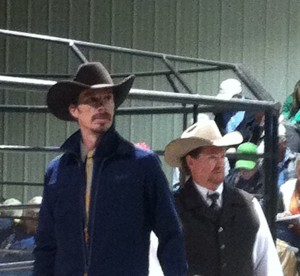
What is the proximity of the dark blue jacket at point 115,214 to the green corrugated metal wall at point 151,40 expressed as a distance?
6.40 m

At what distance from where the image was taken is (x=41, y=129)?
341 inches

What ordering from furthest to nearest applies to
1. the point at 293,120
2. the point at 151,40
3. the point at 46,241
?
the point at 151,40, the point at 293,120, the point at 46,241

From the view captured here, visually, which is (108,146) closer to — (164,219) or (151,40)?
(164,219)

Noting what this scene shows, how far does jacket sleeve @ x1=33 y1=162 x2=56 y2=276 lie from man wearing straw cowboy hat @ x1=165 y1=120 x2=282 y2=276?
1.61 feet

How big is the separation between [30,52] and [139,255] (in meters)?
6.69

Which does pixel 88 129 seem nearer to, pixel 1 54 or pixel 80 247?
pixel 80 247

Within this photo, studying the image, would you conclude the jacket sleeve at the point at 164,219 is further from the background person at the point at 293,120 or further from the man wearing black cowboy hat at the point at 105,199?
the background person at the point at 293,120

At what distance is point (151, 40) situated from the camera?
8742 millimetres

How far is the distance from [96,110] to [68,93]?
113 mm

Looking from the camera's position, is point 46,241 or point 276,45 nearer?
point 46,241

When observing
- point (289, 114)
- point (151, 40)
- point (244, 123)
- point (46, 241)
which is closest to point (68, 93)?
point (46, 241)

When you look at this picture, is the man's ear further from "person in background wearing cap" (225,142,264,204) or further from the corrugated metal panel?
the corrugated metal panel

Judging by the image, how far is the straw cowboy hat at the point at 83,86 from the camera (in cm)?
220

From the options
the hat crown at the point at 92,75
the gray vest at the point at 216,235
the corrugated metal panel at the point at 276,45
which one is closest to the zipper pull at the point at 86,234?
the hat crown at the point at 92,75
